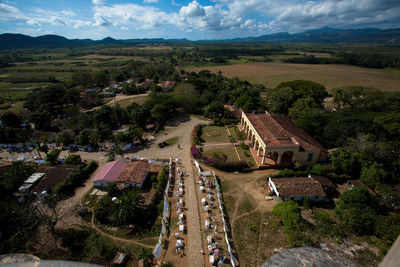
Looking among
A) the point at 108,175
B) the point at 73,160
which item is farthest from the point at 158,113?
the point at 108,175

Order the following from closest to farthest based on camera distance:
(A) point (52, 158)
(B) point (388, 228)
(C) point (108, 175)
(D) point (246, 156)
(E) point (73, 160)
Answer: (B) point (388, 228) < (C) point (108, 175) < (A) point (52, 158) < (E) point (73, 160) < (D) point (246, 156)

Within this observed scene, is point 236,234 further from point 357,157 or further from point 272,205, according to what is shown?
point 357,157

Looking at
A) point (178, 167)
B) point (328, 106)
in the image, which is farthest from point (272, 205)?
point (328, 106)

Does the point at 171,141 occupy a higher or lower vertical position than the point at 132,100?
lower

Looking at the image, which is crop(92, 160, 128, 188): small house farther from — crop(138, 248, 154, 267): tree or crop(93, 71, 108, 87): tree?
crop(93, 71, 108, 87): tree

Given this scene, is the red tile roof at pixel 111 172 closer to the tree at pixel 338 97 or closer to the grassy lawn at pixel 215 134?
the grassy lawn at pixel 215 134

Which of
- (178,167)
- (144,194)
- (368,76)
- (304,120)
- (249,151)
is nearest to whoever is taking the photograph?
(144,194)

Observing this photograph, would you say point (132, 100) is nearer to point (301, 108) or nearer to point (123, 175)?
point (123, 175)
